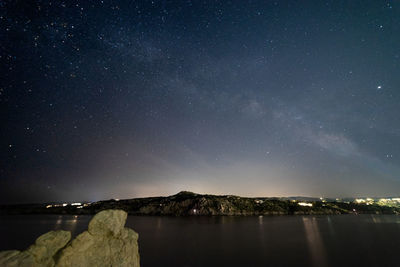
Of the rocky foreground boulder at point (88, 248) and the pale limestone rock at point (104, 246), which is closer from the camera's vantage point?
the rocky foreground boulder at point (88, 248)

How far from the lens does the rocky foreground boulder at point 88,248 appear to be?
10.4 metres

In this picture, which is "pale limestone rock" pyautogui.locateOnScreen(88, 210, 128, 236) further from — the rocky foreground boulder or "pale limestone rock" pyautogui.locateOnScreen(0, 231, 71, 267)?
"pale limestone rock" pyautogui.locateOnScreen(0, 231, 71, 267)

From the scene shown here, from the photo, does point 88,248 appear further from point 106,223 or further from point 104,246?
point 106,223

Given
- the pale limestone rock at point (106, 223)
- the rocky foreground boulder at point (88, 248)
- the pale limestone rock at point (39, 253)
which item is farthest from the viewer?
the pale limestone rock at point (106, 223)

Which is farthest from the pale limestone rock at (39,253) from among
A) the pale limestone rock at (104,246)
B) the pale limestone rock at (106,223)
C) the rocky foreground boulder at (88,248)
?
the pale limestone rock at (106,223)

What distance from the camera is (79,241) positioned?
1303 cm

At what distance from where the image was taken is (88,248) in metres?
13.2

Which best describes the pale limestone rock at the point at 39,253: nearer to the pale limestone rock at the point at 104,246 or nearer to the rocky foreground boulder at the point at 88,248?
the rocky foreground boulder at the point at 88,248

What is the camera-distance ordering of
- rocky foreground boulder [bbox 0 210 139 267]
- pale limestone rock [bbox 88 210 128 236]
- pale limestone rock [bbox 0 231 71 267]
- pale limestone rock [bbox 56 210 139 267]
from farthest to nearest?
pale limestone rock [bbox 88 210 128 236] < pale limestone rock [bbox 56 210 139 267] < rocky foreground boulder [bbox 0 210 139 267] < pale limestone rock [bbox 0 231 71 267]

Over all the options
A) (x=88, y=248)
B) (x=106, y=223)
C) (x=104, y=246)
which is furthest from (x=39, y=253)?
(x=106, y=223)

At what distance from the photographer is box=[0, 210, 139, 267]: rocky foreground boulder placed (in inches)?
411

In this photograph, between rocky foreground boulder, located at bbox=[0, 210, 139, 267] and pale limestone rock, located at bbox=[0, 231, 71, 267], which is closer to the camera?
pale limestone rock, located at bbox=[0, 231, 71, 267]

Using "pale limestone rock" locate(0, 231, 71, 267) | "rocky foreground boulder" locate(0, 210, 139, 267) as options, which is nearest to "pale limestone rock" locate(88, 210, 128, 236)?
"rocky foreground boulder" locate(0, 210, 139, 267)

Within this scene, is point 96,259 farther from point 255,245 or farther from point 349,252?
point 349,252
